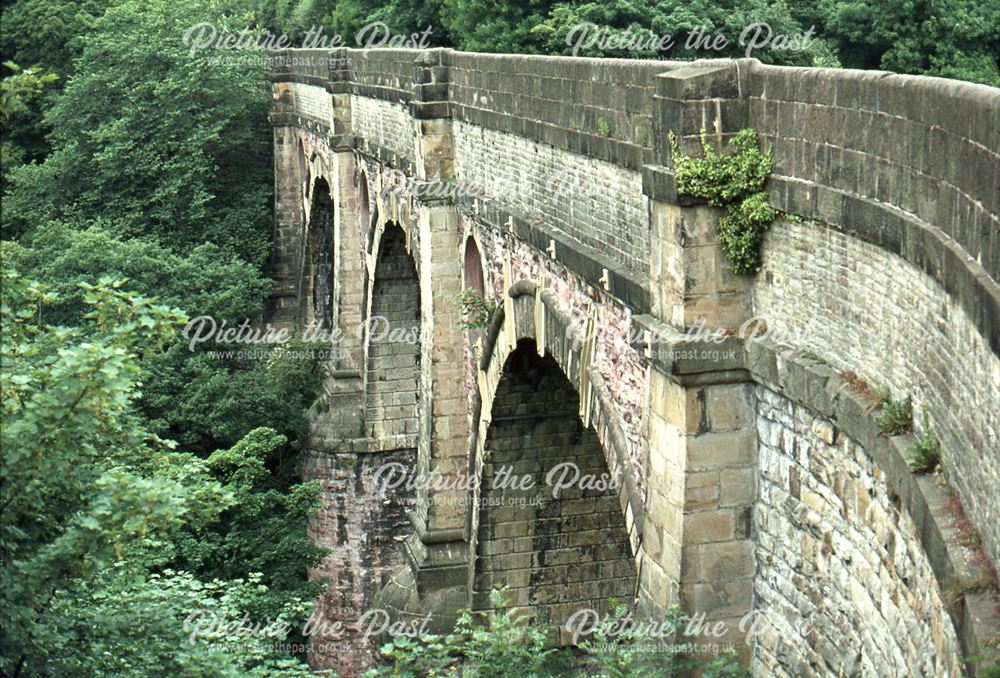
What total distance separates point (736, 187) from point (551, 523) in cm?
845

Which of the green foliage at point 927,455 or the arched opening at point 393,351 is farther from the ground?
the green foliage at point 927,455

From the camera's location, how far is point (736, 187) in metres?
8.20

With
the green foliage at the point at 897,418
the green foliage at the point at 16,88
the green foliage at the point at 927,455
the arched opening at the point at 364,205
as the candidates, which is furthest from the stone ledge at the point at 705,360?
the arched opening at the point at 364,205

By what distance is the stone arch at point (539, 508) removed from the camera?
591 inches

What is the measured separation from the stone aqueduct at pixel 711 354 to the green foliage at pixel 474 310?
0.59 feet

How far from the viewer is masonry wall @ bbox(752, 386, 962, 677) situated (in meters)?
6.34

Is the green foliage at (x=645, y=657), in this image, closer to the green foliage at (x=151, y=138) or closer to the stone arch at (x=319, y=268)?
the green foliage at (x=151, y=138)

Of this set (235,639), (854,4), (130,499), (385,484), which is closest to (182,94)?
(385,484)

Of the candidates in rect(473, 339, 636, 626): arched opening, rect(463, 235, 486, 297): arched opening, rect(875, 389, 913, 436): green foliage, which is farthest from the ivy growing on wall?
rect(473, 339, 636, 626): arched opening

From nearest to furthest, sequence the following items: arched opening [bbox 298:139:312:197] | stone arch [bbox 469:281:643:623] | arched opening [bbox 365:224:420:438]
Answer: stone arch [bbox 469:281:643:623] → arched opening [bbox 365:224:420:438] → arched opening [bbox 298:139:312:197]

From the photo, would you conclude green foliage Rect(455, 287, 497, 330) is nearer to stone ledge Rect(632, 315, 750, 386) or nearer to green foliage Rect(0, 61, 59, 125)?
stone ledge Rect(632, 315, 750, 386)

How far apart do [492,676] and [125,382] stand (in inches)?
150

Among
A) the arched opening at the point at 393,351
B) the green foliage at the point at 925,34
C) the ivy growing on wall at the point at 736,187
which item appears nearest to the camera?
the ivy growing on wall at the point at 736,187

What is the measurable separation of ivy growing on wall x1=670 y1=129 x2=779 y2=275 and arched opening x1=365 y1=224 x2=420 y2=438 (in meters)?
14.5
